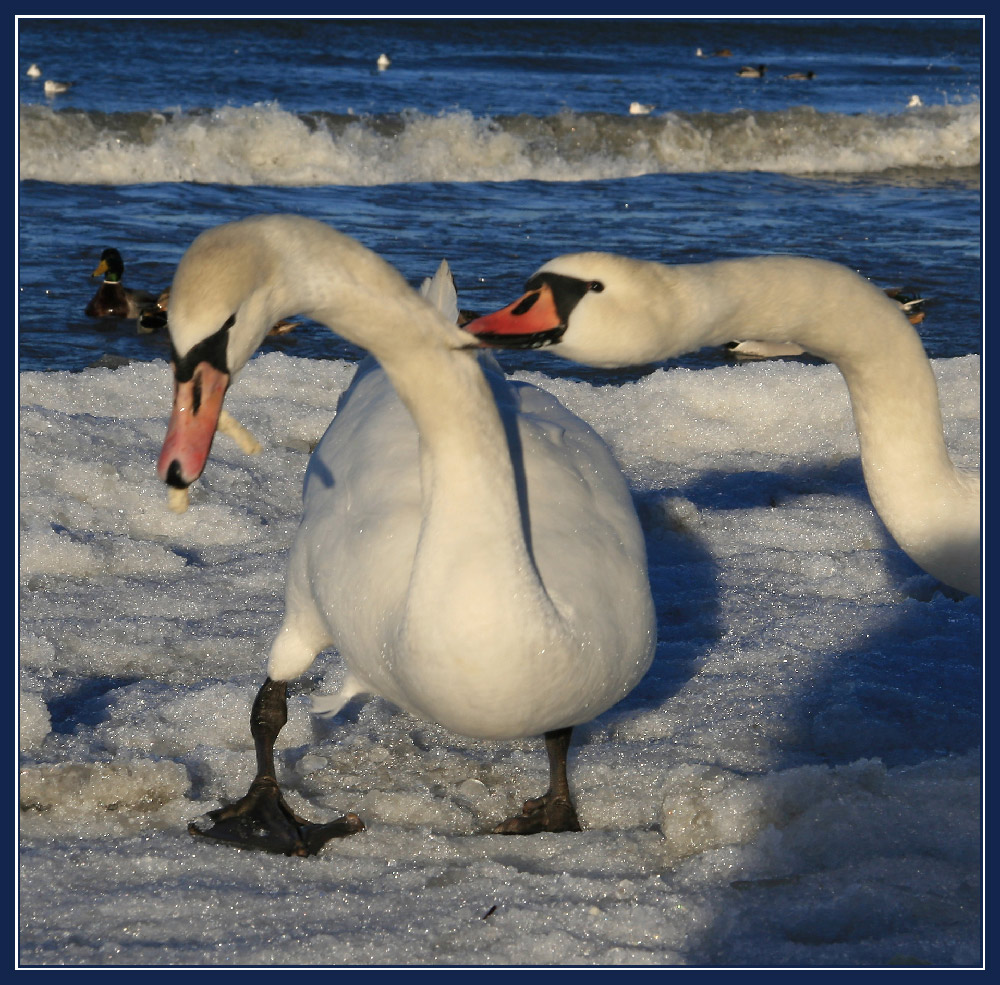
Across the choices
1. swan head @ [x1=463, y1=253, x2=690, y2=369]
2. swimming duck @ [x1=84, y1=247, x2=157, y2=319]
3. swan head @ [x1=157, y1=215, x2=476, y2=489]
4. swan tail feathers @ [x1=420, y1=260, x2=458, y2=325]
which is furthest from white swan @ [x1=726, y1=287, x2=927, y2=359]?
swan head @ [x1=463, y1=253, x2=690, y2=369]

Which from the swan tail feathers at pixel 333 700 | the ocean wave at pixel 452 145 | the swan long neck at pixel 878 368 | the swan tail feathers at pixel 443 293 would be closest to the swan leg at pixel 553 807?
the swan tail feathers at pixel 333 700

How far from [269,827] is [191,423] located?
157 centimetres

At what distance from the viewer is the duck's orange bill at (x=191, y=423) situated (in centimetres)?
250

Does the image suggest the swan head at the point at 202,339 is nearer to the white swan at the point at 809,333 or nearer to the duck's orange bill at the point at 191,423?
the duck's orange bill at the point at 191,423

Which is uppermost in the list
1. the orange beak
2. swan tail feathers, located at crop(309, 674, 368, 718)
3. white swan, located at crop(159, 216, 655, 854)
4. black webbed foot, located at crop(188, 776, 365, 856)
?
the orange beak

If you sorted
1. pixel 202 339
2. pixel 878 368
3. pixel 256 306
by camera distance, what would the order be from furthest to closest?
1. pixel 878 368
2. pixel 256 306
3. pixel 202 339

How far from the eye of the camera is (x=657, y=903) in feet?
10.8

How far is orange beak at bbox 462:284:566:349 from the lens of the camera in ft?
8.16

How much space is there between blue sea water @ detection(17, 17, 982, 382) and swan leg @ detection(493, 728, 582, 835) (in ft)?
16.5

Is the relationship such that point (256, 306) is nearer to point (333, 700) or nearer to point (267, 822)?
point (267, 822)

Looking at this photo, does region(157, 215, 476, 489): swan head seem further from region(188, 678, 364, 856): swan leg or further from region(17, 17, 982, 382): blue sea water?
region(17, 17, 982, 382): blue sea water

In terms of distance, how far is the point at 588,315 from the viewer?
2.57m

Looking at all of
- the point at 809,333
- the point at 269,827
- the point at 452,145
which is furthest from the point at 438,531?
the point at 452,145

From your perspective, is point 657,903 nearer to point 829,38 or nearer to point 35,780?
point 35,780
